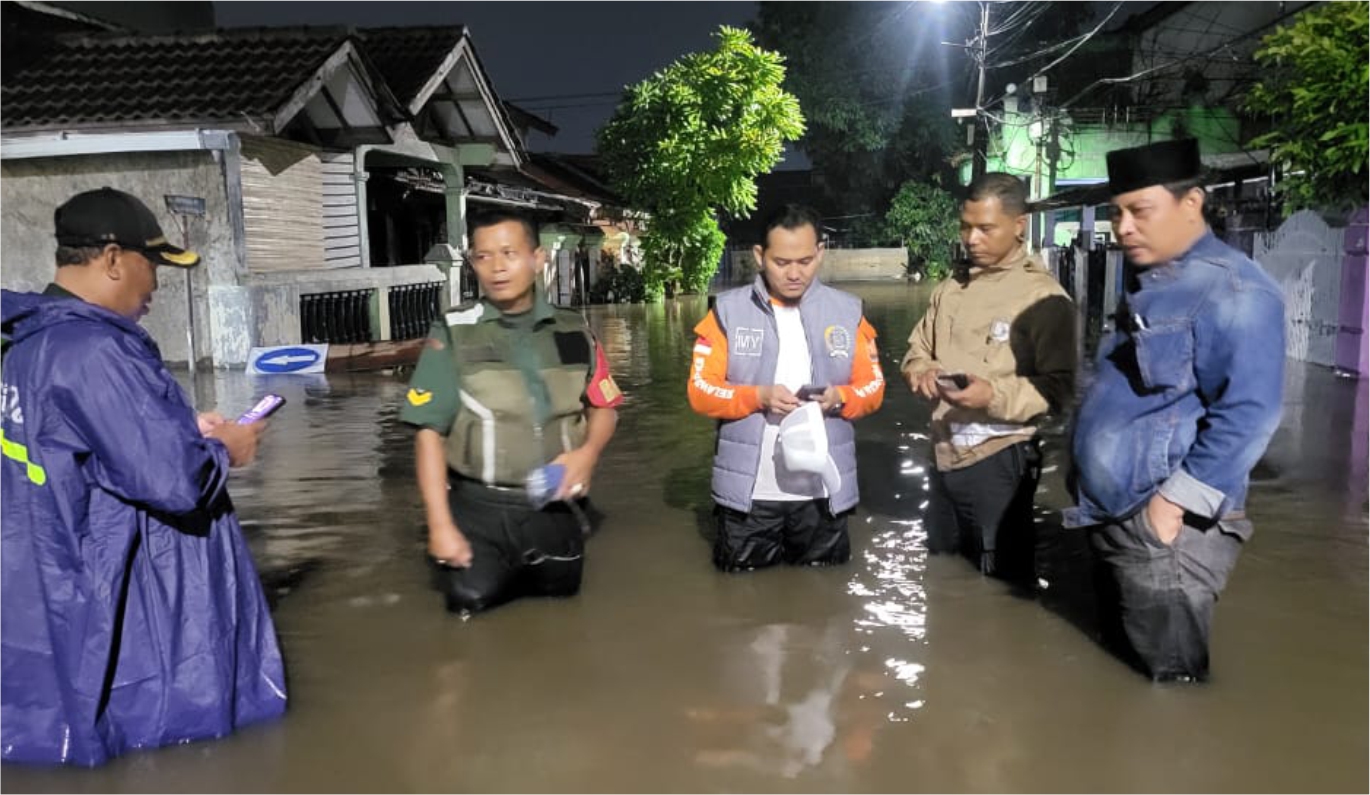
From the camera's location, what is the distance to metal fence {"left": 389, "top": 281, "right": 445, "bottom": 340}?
16344 millimetres

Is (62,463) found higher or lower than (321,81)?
lower

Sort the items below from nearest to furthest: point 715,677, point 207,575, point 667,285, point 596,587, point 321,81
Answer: point 207,575, point 715,677, point 596,587, point 321,81, point 667,285

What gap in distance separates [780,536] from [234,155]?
10.2m

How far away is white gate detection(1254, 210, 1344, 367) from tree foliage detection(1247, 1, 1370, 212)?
1089mm

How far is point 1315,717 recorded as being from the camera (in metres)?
3.32

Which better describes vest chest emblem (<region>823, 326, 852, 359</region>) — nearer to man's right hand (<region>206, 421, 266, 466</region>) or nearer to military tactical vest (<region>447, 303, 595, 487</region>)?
military tactical vest (<region>447, 303, 595, 487</region>)

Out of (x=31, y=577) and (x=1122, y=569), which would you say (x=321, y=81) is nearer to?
(x=31, y=577)

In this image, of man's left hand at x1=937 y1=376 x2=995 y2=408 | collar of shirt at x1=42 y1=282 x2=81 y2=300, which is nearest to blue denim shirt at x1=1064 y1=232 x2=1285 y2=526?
man's left hand at x1=937 y1=376 x2=995 y2=408

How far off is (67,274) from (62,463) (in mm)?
563

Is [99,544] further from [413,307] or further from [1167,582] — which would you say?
[413,307]

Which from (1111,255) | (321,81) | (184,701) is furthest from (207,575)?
(1111,255)

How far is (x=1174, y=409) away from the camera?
10.4 feet

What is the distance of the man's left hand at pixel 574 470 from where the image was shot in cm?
388

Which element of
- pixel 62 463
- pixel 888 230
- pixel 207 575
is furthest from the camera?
pixel 888 230
